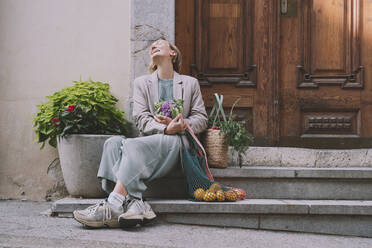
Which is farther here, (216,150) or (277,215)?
(216,150)

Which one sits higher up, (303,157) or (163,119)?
(163,119)

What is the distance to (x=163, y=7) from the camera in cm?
401

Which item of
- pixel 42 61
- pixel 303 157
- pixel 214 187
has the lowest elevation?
pixel 214 187

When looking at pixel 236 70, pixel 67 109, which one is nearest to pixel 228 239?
pixel 67 109

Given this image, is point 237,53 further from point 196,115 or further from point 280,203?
point 280,203

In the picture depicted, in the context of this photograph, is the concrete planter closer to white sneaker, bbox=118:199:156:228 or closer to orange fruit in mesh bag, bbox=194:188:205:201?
white sneaker, bbox=118:199:156:228

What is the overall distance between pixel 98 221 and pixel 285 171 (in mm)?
1525

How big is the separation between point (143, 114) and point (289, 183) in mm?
1305

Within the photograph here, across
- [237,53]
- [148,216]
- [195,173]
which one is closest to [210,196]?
[195,173]

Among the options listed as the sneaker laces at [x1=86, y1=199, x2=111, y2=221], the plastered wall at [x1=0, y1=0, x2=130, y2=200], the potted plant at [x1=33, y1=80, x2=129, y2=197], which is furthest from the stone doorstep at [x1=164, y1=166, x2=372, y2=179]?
the plastered wall at [x1=0, y1=0, x2=130, y2=200]

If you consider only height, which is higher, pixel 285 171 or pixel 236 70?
pixel 236 70

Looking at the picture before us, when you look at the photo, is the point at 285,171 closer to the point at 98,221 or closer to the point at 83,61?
the point at 98,221

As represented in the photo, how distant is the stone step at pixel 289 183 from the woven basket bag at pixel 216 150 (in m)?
0.07

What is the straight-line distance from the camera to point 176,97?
370 centimetres
